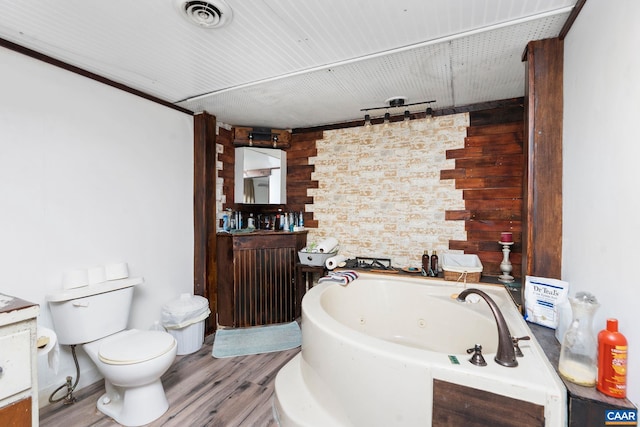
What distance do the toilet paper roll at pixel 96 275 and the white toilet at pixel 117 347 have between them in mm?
52

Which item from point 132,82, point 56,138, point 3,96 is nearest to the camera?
point 3,96

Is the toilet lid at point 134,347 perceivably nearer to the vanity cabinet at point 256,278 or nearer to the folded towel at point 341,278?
the vanity cabinet at point 256,278

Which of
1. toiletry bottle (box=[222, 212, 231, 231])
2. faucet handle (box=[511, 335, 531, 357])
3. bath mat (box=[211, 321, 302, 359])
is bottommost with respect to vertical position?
bath mat (box=[211, 321, 302, 359])

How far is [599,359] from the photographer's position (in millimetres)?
1044

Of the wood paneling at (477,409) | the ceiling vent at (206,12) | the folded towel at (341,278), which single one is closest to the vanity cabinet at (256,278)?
the folded towel at (341,278)

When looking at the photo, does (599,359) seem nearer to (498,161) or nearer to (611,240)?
(611,240)

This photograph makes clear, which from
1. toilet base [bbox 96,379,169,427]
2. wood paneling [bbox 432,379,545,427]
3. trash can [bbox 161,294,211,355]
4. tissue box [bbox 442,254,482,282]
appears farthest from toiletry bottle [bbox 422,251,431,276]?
toilet base [bbox 96,379,169,427]

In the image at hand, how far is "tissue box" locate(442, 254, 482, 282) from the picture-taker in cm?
245

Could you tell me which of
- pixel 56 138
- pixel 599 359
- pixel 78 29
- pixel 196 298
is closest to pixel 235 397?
pixel 196 298

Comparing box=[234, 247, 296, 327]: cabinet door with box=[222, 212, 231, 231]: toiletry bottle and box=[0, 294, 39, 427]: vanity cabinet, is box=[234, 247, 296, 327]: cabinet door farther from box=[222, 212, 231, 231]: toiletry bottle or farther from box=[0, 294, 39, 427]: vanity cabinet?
box=[0, 294, 39, 427]: vanity cabinet

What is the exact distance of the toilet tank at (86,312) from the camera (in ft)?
6.21

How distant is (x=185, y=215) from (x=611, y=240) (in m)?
3.10

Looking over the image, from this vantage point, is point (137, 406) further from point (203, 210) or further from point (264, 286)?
point (203, 210)

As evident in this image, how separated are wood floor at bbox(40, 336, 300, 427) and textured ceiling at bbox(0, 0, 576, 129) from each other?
2329 millimetres
